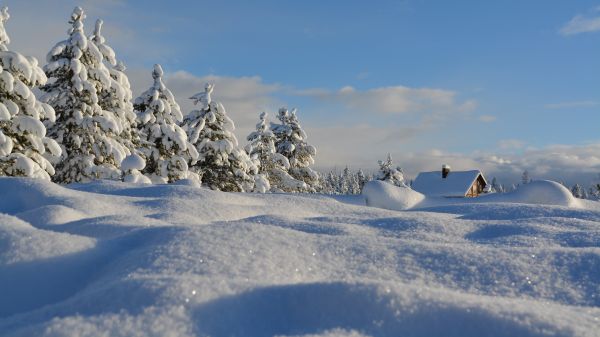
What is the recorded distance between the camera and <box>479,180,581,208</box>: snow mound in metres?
8.12

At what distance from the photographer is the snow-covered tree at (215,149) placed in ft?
76.9

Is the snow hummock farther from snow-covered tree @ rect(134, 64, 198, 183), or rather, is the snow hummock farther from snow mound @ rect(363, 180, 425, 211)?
snow mound @ rect(363, 180, 425, 211)

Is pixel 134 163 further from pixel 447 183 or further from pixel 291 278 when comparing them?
pixel 447 183

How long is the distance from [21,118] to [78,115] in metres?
3.94

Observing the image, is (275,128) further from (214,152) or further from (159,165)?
(159,165)

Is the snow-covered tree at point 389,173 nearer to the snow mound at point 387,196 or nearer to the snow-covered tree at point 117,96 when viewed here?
the snow-covered tree at point 117,96

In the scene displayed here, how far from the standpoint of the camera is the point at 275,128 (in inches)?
1282

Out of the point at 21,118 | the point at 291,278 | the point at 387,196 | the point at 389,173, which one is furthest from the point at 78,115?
the point at 389,173

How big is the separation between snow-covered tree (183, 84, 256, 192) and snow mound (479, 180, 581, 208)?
1612cm

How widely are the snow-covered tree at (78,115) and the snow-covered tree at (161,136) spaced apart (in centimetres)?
197

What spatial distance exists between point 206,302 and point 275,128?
31.0m

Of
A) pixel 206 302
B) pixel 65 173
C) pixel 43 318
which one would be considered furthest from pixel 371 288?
pixel 65 173

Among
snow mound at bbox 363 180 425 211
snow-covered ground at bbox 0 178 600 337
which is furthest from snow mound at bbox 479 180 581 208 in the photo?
snow-covered ground at bbox 0 178 600 337

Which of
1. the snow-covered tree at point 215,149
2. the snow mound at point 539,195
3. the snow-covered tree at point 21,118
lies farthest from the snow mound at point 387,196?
the snow-covered tree at point 215,149
